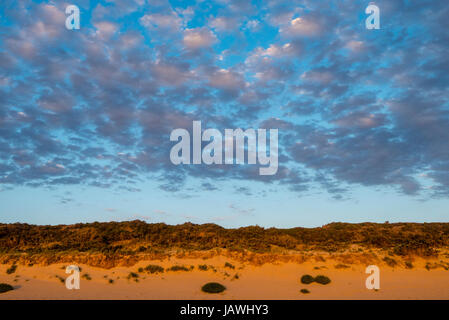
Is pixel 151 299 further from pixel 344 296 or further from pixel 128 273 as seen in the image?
pixel 344 296

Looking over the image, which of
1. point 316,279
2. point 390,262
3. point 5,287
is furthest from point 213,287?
point 390,262

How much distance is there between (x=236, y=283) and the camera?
80.0 feet

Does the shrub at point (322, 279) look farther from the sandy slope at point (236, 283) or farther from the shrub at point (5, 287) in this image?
the shrub at point (5, 287)

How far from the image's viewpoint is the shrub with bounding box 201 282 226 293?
876 inches

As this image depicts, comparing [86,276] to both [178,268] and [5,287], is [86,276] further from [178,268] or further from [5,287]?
[178,268]

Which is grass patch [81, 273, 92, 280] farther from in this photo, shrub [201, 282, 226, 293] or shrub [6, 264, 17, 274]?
shrub [201, 282, 226, 293]

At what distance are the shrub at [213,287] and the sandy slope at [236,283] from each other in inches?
16.8

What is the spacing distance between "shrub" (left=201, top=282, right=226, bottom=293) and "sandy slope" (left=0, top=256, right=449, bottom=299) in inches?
16.8

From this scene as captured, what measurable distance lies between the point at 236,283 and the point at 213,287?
2595mm

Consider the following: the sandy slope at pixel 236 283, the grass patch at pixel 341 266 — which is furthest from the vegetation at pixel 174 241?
the grass patch at pixel 341 266

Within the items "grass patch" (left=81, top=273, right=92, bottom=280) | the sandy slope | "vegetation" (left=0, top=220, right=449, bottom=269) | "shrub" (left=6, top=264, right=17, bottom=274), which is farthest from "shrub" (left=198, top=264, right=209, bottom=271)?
"shrub" (left=6, top=264, right=17, bottom=274)

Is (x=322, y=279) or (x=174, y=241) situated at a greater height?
(x=174, y=241)
